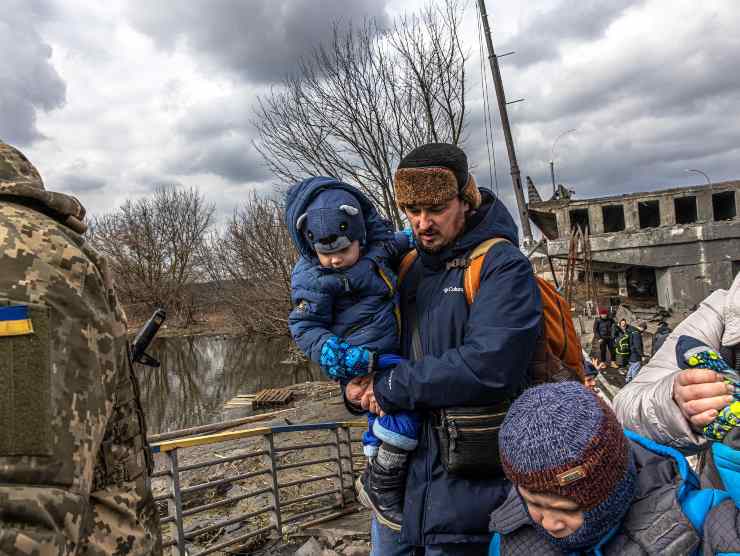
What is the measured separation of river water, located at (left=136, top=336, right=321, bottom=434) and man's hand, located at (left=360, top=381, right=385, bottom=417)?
1667 centimetres

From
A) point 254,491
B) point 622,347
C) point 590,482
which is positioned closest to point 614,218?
point 622,347

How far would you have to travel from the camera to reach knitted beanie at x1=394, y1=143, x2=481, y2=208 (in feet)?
6.26

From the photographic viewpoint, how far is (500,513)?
5.20 ft

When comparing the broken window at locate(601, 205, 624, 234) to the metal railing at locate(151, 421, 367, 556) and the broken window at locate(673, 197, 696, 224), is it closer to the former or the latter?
the broken window at locate(673, 197, 696, 224)

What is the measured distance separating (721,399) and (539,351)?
1.98 feet

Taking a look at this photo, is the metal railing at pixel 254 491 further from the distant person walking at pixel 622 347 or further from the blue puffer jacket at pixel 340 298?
the distant person walking at pixel 622 347

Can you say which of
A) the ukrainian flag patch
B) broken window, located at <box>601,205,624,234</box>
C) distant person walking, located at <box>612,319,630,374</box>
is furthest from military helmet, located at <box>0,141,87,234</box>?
broken window, located at <box>601,205,624,234</box>

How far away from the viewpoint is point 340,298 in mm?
2113

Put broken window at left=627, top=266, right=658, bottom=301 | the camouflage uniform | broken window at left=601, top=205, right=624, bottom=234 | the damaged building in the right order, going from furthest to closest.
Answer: broken window at left=601, top=205, right=624, bottom=234
broken window at left=627, top=266, right=658, bottom=301
the damaged building
the camouflage uniform

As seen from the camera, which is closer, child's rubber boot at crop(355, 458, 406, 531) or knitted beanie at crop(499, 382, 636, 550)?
knitted beanie at crop(499, 382, 636, 550)

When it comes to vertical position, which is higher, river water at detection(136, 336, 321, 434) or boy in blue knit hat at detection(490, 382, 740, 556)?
boy in blue knit hat at detection(490, 382, 740, 556)

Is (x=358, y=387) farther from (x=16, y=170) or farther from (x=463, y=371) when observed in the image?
(x=16, y=170)

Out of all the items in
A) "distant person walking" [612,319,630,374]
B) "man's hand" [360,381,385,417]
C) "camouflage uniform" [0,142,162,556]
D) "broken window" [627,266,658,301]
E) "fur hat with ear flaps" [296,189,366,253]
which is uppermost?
"fur hat with ear flaps" [296,189,366,253]

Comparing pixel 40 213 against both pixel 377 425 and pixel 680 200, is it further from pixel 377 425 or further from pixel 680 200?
pixel 680 200
